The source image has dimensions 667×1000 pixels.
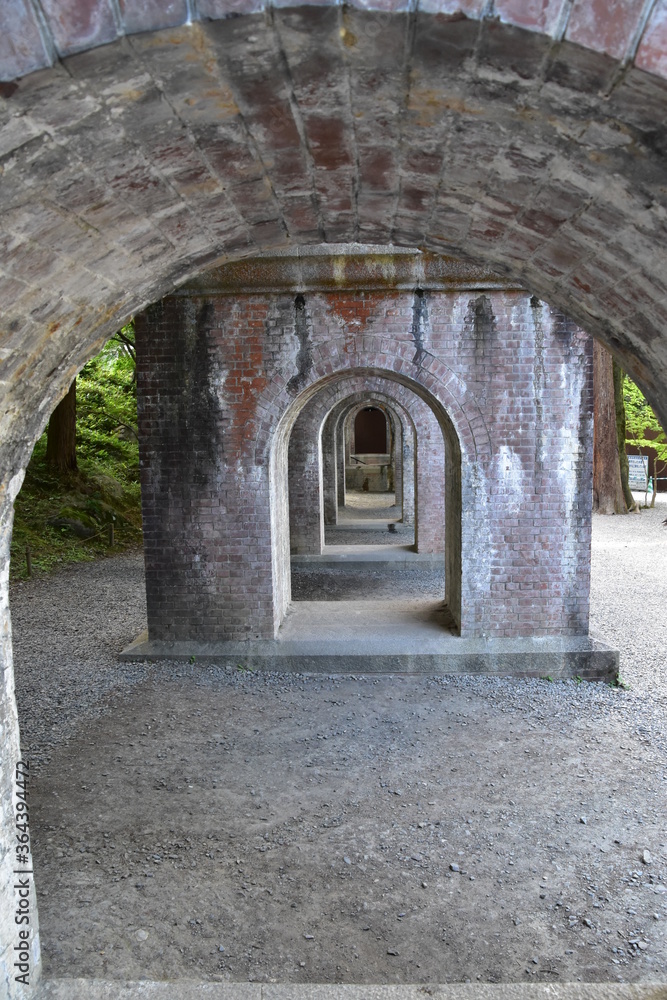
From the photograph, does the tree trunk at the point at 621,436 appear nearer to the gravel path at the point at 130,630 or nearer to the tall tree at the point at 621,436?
the tall tree at the point at 621,436

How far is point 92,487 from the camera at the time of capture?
17.5 metres

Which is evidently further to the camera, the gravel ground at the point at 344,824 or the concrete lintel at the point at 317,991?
the gravel ground at the point at 344,824

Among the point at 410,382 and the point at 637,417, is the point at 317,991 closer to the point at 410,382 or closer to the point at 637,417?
the point at 410,382

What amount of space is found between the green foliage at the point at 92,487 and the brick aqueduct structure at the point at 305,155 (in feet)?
31.4

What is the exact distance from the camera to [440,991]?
10.9 feet

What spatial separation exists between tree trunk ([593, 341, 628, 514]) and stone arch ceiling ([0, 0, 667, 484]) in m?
19.0

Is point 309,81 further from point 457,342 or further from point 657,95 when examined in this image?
point 457,342

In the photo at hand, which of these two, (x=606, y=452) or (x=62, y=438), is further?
(x=606, y=452)

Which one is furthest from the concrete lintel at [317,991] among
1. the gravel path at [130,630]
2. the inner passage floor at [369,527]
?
the inner passage floor at [369,527]

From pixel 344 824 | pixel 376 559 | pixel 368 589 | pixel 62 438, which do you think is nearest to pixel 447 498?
pixel 368 589

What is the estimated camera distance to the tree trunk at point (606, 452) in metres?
21.0

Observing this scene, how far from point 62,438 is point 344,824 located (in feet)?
47.2

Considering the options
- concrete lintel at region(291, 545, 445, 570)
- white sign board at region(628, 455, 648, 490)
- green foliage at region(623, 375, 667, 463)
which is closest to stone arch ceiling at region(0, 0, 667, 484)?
concrete lintel at region(291, 545, 445, 570)

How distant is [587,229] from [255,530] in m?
5.86
